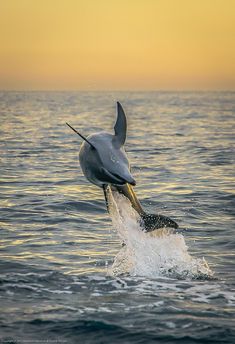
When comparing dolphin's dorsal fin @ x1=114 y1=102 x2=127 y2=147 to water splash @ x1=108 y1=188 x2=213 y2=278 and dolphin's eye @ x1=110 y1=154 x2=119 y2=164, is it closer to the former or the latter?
dolphin's eye @ x1=110 y1=154 x2=119 y2=164

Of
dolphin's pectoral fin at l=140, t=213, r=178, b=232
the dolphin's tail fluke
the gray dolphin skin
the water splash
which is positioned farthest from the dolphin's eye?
the water splash

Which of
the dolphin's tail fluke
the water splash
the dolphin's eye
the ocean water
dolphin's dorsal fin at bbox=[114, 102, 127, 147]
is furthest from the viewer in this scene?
the water splash

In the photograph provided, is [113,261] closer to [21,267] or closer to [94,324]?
[21,267]

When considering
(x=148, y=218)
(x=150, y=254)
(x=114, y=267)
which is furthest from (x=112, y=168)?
(x=150, y=254)

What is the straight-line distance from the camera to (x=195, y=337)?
10.1 meters

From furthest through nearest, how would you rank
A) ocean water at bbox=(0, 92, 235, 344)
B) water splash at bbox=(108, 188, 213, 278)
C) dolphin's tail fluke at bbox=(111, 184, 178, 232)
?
water splash at bbox=(108, 188, 213, 278) < dolphin's tail fluke at bbox=(111, 184, 178, 232) < ocean water at bbox=(0, 92, 235, 344)

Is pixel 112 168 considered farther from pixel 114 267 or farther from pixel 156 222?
pixel 114 267

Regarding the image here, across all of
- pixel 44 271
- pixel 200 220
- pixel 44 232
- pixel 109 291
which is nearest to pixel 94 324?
pixel 109 291

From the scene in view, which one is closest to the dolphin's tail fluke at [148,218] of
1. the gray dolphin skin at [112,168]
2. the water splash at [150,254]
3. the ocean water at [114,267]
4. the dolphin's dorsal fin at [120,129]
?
the gray dolphin skin at [112,168]

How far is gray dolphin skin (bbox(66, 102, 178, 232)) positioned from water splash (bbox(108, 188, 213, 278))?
1197 mm

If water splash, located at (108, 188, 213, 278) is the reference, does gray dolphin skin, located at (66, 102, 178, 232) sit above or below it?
above

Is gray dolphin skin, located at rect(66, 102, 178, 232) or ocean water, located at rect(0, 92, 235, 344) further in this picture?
gray dolphin skin, located at rect(66, 102, 178, 232)

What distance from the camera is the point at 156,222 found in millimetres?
11453

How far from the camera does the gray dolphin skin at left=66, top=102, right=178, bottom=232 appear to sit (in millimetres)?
10994
